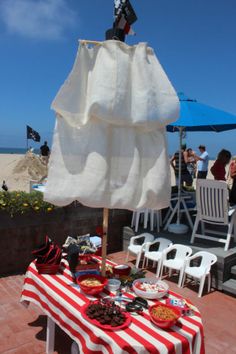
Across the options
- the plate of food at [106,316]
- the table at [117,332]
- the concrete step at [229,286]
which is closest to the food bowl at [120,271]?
the table at [117,332]

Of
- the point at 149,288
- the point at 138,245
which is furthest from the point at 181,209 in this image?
the point at 149,288

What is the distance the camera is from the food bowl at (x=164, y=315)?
89.1 inches

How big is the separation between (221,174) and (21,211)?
478 cm

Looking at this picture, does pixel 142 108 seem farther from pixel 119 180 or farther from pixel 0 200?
pixel 0 200

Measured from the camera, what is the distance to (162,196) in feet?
8.70

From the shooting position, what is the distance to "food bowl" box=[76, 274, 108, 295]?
8.95 feet

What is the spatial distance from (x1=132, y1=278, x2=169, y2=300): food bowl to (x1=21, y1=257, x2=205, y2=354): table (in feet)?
0.22

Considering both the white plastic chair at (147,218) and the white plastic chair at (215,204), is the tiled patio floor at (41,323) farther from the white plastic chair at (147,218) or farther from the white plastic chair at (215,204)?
the white plastic chair at (147,218)

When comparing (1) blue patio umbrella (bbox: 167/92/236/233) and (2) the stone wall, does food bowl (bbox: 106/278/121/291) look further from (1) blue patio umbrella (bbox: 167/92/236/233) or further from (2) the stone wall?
(1) blue patio umbrella (bbox: 167/92/236/233)

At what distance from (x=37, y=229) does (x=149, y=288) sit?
3.03m

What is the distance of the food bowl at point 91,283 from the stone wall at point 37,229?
250 centimetres

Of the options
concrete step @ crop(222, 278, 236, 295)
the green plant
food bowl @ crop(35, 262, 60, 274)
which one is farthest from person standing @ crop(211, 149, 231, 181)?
food bowl @ crop(35, 262, 60, 274)

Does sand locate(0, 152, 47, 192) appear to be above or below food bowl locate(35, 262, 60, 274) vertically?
above

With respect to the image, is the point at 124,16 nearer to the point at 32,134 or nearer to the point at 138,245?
the point at 138,245
